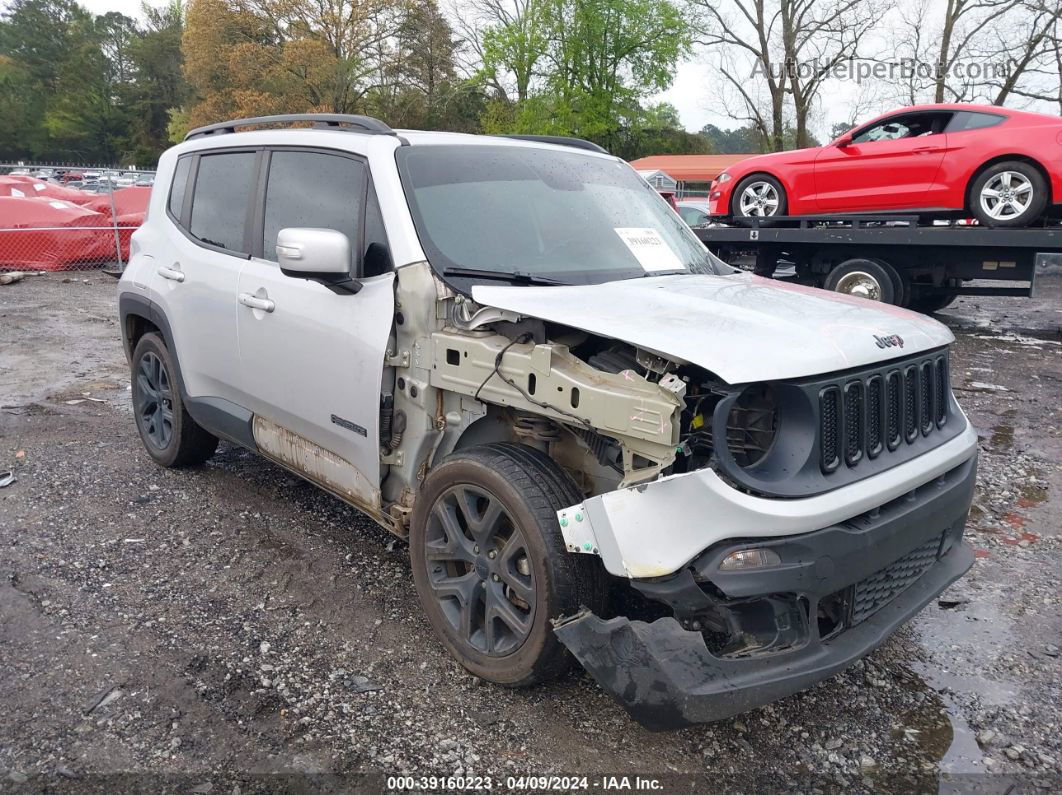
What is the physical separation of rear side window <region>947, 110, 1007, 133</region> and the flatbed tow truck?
1083 millimetres

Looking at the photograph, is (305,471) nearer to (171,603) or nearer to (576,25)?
(171,603)

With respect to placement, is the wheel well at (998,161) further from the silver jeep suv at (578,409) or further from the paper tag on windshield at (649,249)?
the paper tag on windshield at (649,249)

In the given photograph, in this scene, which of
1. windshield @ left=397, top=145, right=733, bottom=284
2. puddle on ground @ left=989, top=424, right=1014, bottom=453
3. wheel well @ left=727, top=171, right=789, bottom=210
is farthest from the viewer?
wheel well @ left=727, top=171, right=789, bottom=210

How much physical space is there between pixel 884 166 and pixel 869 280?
138 centimetres

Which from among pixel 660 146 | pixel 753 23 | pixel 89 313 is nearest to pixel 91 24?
pixel 660 146

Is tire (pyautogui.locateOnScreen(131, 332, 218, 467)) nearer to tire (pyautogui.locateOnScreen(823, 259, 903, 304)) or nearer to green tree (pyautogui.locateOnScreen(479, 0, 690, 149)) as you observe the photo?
tire (pyautogui.locateOnScreen(823, 259, 903, 304))

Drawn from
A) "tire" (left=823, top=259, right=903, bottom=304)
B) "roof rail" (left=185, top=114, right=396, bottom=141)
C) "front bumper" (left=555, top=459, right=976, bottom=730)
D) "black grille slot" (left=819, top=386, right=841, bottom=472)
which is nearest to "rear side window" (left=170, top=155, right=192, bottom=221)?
"roof rail" (left=185, top=114, right=396, bottom=141)

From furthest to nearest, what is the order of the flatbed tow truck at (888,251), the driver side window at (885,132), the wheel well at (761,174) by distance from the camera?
the wheel well at (761,174) → the driver side window at (885,132) → the flatbed tow truck at (888,251)

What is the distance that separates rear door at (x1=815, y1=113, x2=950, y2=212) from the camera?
31.3 feet

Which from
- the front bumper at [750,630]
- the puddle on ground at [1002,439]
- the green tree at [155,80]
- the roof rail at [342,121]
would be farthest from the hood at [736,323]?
the green tree at [155,80]

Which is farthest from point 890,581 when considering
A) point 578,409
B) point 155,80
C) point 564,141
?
point 155,80

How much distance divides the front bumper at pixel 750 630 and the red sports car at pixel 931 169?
8.07 metres

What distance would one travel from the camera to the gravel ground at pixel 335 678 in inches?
102

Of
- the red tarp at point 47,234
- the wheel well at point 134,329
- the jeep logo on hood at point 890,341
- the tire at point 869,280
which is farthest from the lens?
the red tarp at point 47,234
